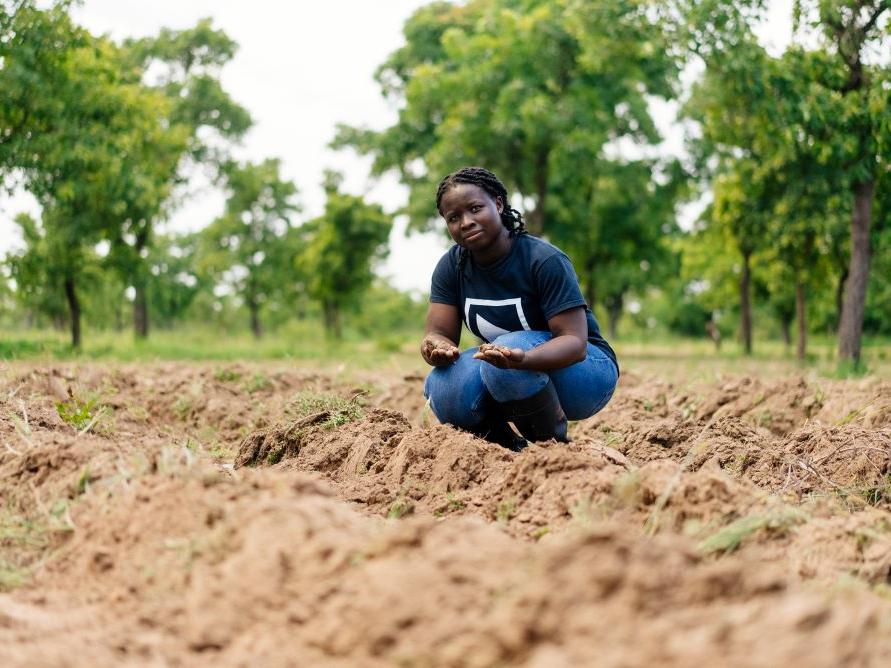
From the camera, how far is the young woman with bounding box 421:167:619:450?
153 inches

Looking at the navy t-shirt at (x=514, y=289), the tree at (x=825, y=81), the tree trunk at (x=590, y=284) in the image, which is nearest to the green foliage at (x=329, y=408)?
the navy t-shirt at (x=514, y=289)

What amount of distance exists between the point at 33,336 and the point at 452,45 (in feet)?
42.0

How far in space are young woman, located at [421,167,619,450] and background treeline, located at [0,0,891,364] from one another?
25.9ft

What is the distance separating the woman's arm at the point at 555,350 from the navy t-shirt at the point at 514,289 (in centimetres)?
5

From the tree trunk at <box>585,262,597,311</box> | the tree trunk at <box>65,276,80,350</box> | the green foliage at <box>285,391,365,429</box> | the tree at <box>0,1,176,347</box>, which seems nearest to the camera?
the green foliage at <box>285,391,365,429</box>

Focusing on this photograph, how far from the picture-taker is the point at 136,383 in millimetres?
7031

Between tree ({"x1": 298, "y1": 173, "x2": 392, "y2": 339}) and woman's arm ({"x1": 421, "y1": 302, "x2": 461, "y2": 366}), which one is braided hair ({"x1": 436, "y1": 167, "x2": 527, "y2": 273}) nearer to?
woman's arm ({"x1": 421, "y1": 302, "x2": 461, "y2": 366})

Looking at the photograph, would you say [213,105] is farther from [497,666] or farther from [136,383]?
[497,666]

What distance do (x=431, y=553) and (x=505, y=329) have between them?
2387mm

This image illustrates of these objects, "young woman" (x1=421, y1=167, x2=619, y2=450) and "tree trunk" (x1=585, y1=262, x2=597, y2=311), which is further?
"tree trunk" (x1=585, y1=262, x2=597, y2=311)

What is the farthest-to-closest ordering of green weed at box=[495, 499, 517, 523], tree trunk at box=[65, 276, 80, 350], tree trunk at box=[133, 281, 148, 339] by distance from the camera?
tree trunk at box=[133, 281, 148, 339] → tree trunk at box=[65, 276, 80, 350] → green weed at box=[495, 499, 517, 523]

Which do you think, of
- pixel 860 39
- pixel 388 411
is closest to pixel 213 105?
pixel 860 39

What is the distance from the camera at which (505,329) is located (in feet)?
14.0

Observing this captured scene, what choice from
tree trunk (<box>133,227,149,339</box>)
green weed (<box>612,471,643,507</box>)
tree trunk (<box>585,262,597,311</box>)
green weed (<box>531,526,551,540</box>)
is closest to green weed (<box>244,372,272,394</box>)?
green weed (<box>531,526,551,540</box>)
